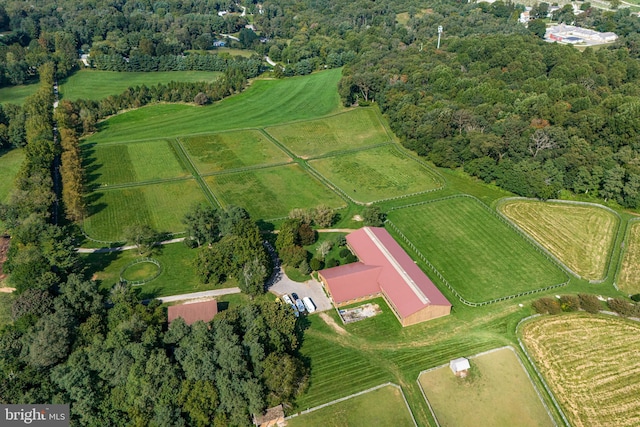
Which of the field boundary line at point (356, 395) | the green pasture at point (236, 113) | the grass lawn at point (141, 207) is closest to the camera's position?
the field boundary line at point (356, 395)

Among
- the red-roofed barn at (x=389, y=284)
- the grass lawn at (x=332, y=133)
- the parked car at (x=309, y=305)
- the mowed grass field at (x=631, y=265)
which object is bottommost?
the grass lawn at (x=332, y=133)

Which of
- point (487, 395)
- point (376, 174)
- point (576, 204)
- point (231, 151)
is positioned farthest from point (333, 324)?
point (231, 151)

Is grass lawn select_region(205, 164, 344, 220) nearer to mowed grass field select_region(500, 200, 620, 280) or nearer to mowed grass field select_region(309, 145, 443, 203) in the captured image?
mowed grass field select_region(309, 145, 443, 203)

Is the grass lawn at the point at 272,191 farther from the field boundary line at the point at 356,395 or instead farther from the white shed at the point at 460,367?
the white shed at the point at 460,367

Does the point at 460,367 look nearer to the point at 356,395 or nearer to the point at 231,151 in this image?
the point at 356,395

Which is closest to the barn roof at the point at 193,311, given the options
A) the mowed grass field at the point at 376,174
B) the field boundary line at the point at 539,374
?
the field boundary line at the point at 539,374

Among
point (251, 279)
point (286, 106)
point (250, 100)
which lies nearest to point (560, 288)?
point (251, 279)
